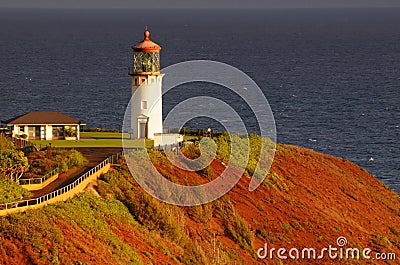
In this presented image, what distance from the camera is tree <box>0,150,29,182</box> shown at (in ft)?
169

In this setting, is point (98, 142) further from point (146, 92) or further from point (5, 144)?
point (5, 144)

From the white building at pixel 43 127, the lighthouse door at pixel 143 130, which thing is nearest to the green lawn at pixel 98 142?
the lighthouse door at pixel 143 130

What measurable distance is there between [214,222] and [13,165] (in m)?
10.1

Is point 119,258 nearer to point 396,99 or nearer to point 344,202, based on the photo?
point 344,202

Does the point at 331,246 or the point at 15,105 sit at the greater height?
the point at 15,105

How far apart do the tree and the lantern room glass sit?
586 inches

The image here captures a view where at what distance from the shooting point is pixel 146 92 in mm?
66562

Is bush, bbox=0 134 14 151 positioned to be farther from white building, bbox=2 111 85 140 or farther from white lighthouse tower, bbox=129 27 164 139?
white lighthouse tower, bbox=129 27 164 139

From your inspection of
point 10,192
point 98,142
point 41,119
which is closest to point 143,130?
point 98,142

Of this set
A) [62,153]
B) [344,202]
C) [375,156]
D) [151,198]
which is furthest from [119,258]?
[375,156]

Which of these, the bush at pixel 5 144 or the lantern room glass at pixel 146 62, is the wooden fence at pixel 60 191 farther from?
the lantern room glass at pixel 146 62

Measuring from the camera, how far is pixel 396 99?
467ft

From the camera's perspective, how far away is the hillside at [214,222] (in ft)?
139

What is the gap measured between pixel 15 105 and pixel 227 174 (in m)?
63.3
